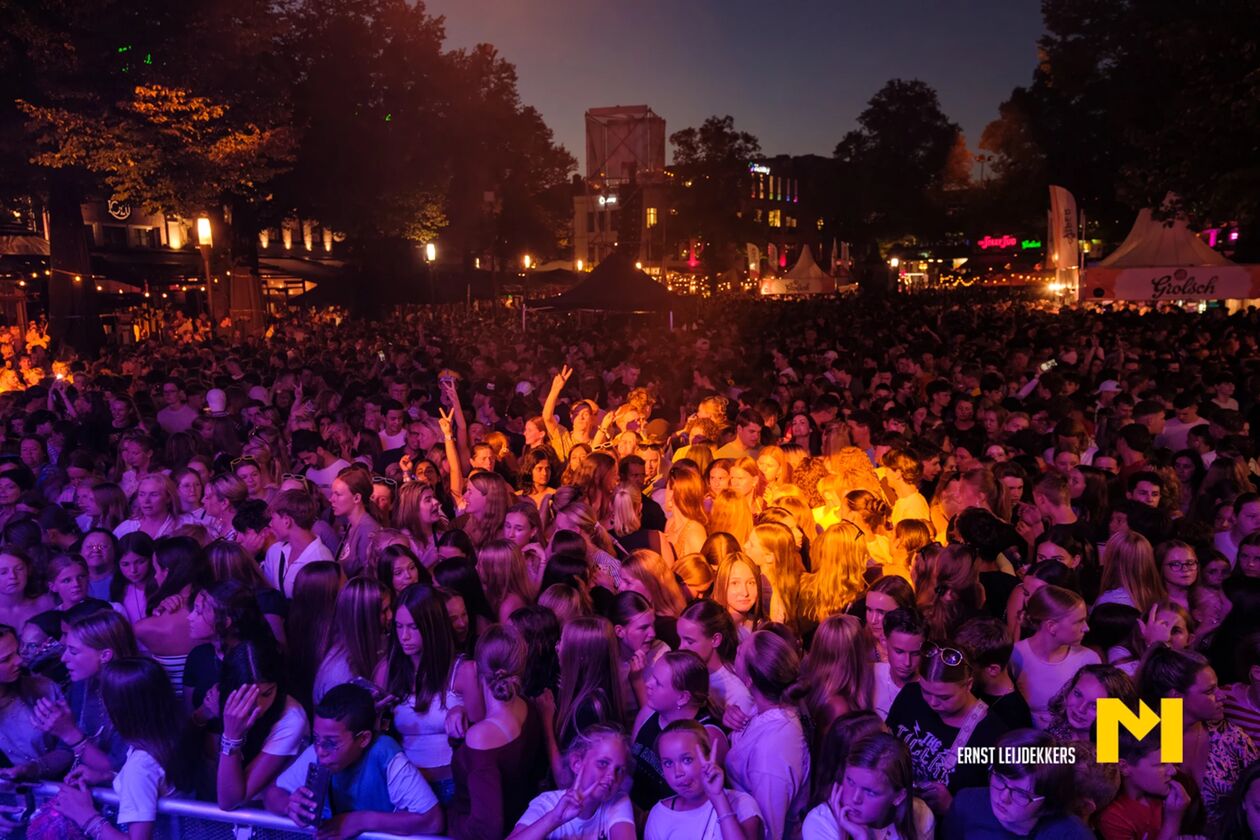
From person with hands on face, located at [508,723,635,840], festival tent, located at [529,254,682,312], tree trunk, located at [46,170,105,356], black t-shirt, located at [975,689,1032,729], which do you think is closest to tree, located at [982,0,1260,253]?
festival tent, located at [529,254,682,312]

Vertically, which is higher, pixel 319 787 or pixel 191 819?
pixel 319 787

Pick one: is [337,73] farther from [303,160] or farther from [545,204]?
[545,204]

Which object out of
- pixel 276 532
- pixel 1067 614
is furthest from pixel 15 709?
pixel 1067 614

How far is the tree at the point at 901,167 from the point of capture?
6438 centimetres

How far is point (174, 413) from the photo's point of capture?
29.1ft

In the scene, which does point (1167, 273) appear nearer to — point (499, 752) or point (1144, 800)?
point (1144, 800)

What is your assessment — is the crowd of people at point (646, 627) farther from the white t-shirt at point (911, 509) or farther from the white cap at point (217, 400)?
the white cap at point (217, 400)

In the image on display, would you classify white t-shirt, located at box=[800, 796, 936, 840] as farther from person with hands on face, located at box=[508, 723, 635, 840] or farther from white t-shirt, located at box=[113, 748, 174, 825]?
white t-shirt, located at box=[113, 748, 174, 825]

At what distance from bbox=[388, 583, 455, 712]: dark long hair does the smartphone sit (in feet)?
1.67

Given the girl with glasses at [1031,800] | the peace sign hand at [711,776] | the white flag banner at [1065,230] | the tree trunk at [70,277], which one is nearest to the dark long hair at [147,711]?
the peace sign hand at [711,776]

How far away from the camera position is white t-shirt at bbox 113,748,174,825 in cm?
296

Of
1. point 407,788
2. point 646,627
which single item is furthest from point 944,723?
point 407,788

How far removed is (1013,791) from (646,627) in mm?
1559

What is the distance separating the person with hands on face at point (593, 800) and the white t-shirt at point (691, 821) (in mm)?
73
